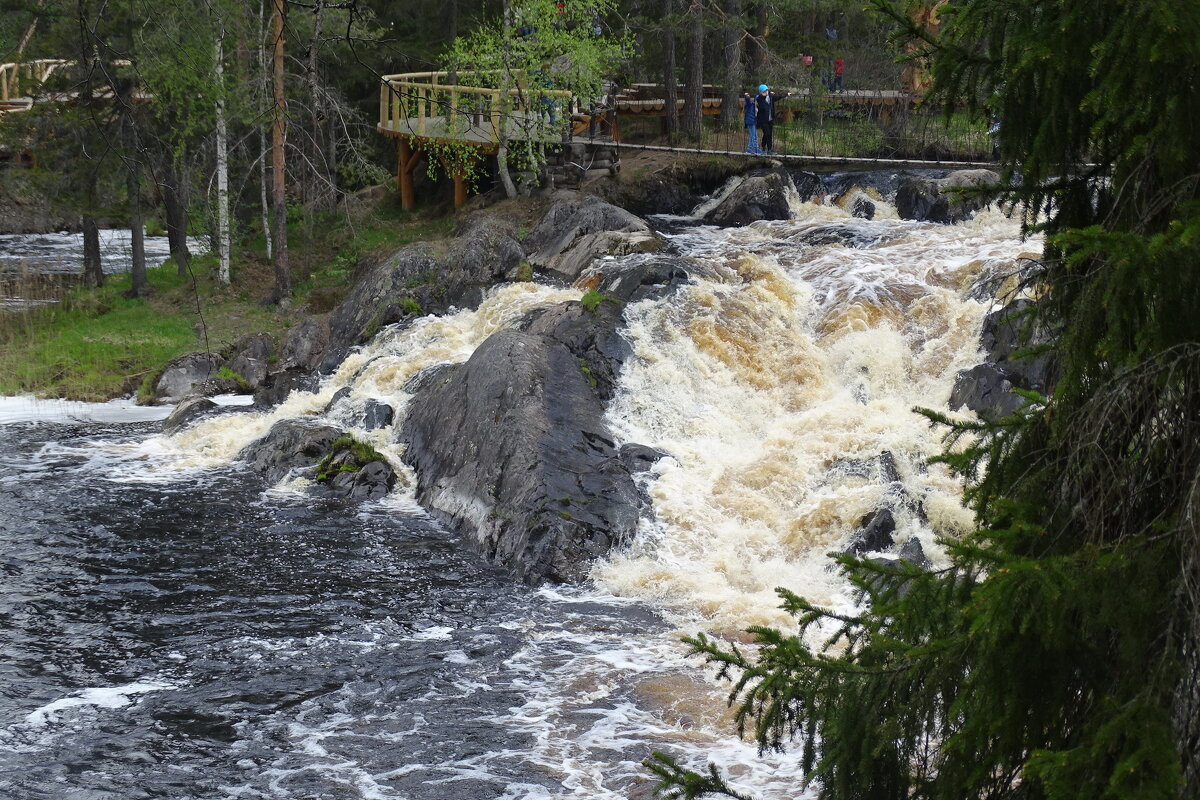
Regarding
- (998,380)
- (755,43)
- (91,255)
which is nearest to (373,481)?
(998,380)

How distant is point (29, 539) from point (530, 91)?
1319 cm

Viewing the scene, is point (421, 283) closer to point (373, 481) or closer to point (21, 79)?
point (373, 481)

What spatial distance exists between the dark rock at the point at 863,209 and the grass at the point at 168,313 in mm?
9376

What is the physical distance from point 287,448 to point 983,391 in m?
10.2

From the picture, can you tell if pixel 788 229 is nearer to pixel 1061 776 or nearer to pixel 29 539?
pixel 29 539

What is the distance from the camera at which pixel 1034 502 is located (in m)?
4.37

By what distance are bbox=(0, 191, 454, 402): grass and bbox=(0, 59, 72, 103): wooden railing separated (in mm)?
4647

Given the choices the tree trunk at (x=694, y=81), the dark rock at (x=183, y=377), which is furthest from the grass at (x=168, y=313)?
the tree trunk at (x=694, y=81)

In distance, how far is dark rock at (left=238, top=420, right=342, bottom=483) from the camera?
1722 centimetres

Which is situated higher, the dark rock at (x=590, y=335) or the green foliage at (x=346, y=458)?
the dark rock at (x=590, y=335)

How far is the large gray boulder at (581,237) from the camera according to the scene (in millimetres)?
22047

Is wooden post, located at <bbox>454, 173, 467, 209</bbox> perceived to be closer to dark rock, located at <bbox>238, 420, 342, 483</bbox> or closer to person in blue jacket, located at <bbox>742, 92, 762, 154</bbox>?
person in blue jacket, located at <bbox>742, 92, 762, 154</bbox>

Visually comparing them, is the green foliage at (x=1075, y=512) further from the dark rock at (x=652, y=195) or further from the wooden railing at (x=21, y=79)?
the dark rock at (x=652, y=195)

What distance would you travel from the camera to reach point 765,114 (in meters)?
28.3
